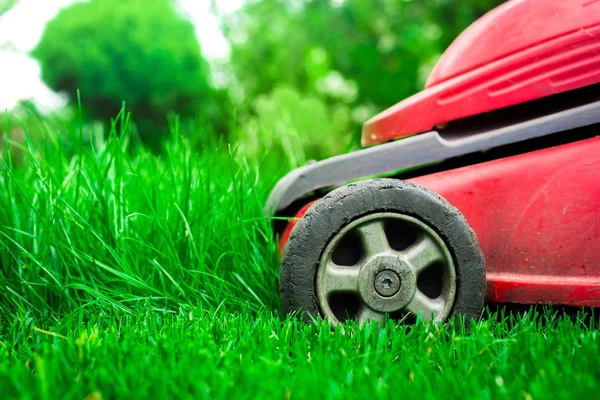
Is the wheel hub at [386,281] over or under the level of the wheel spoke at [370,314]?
over

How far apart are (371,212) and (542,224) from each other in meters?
0.49

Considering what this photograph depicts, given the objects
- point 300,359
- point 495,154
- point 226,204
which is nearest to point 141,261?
point 226,204

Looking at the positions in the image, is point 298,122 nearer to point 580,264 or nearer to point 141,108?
point 141,108

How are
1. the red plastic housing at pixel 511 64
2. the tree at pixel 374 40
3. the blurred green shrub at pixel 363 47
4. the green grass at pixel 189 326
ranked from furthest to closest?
the blurred green shrub at pixel 363 47 → the tree at pixel 374 40 → the red plastic housing at pixel 511 64 → the green grass at pixel 189 326

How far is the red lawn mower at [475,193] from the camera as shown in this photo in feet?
5.26

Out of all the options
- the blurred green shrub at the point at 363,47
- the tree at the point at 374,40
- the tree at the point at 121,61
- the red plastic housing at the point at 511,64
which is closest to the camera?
the red plastic housing at the point at 511,64

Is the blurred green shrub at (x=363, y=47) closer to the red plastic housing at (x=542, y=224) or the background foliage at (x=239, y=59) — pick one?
the background foliage at (x=239, y=59)

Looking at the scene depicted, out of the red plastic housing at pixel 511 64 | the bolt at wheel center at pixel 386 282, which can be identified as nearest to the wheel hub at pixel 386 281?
the bolt at wheel center at pixel 386 282

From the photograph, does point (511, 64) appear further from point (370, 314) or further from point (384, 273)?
point (370, 314)

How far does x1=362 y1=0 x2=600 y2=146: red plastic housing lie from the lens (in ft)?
5.68

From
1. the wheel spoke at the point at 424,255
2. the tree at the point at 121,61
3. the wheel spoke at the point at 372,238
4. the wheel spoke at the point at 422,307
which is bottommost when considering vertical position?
the wheel spoke at the point at 422,307

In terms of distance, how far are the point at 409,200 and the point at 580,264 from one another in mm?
526

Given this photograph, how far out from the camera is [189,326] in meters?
1.62

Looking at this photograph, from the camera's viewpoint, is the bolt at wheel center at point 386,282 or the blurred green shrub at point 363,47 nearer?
the bolt at wheel center at point 386,282
